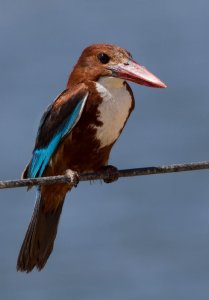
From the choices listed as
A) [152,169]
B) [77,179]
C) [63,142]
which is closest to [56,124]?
[63,142]

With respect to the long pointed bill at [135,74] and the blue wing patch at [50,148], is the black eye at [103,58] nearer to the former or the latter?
the long pointed bill at [135,74]

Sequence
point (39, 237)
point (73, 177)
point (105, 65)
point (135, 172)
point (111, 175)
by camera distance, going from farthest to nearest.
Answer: point (39, 237) < point (105, 65) < point (111, 175) < point (73, 177) < point (135, 172)

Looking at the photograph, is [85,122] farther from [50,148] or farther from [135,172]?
[135,172]

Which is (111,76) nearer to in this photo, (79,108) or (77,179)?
(79,108)

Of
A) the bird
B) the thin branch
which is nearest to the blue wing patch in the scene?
the bird

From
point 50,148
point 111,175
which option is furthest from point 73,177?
point 50,148

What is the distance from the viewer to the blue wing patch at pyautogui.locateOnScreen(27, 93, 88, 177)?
12.1 ft

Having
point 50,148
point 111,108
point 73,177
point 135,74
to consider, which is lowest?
point 73,177

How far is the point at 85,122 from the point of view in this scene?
12.1 feet

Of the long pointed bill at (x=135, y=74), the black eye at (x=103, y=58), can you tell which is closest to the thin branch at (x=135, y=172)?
the long pointed bill at (x=135, y=74)

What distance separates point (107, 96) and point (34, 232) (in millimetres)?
Answer: 663

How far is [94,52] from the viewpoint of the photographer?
383 cm

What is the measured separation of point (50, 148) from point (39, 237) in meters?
0.40

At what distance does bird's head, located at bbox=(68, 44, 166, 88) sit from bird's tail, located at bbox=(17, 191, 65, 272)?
0.53m
